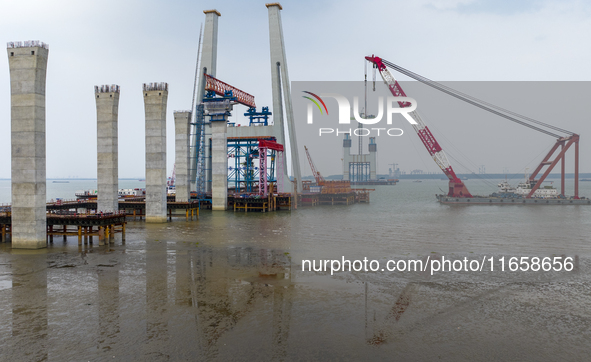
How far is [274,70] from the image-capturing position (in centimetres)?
8300

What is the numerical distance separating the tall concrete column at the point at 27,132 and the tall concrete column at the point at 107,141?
15.1 meters

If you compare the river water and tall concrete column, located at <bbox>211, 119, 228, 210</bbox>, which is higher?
tall concrete column, located at <bbox>211, 119, 228, 210</bbox>

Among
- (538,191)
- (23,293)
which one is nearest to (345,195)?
(538,191)

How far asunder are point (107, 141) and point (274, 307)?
116 ft

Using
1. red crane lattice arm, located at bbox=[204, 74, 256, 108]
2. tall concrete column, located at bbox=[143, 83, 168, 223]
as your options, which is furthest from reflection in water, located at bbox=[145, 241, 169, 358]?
red crane lattice arm, located at bbox=[204, 74, 256, 108]

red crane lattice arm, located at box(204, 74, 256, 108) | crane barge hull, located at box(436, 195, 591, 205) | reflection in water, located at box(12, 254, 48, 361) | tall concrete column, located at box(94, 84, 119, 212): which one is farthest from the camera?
crane barge hull, located at box(436, 195, 591, 205)

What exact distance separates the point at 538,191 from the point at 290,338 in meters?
103

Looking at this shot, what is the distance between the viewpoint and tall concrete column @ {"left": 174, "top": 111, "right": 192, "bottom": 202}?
65188 millimetres

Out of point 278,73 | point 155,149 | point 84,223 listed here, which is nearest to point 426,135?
point 278,73

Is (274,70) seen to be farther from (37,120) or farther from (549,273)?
(549,273)

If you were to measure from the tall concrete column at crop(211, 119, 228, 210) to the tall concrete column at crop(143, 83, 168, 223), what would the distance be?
19531 millimetres

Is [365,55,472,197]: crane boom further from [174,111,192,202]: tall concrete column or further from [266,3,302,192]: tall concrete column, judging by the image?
[174,111,192,202]: tall concrete column

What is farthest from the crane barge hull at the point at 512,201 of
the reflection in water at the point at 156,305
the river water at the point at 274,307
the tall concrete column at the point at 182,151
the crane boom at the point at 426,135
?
the reflection in water at the point at 156,305

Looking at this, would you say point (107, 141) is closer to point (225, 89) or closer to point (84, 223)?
point (84, 223)
